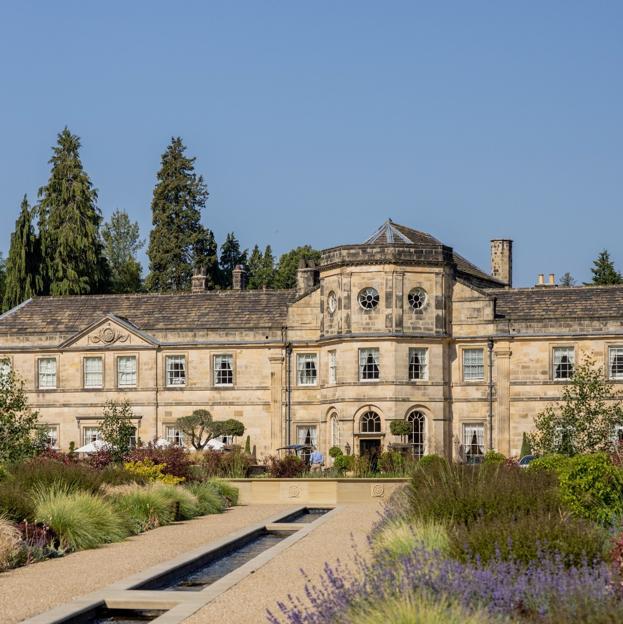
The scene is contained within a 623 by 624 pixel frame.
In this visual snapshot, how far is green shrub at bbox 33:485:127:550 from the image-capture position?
23125 millimetres

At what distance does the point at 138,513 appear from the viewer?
27562 mm

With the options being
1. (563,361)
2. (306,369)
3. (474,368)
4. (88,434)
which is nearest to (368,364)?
(306,369)

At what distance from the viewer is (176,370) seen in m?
58.3

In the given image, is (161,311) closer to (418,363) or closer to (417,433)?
(418,363)

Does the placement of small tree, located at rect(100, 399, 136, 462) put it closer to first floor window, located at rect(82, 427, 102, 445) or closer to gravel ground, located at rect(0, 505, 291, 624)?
first floor window, located at rect(82, 427, 102, 445)

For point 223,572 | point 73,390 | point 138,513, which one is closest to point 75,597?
point 223,572

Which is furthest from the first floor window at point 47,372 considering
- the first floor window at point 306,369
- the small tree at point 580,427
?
the small tree at point 580,427

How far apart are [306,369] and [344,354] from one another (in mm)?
3077

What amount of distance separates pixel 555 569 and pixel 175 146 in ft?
232

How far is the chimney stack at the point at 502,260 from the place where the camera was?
68.9 meters

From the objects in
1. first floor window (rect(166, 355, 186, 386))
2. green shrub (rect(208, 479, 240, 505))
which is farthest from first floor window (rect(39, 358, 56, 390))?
green shrub (rect(208, 479, 240, 505))

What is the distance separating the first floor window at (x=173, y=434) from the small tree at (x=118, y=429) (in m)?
1.64

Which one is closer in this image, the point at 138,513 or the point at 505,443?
the point at 138,513

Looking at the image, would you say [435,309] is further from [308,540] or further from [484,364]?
[308,540]
